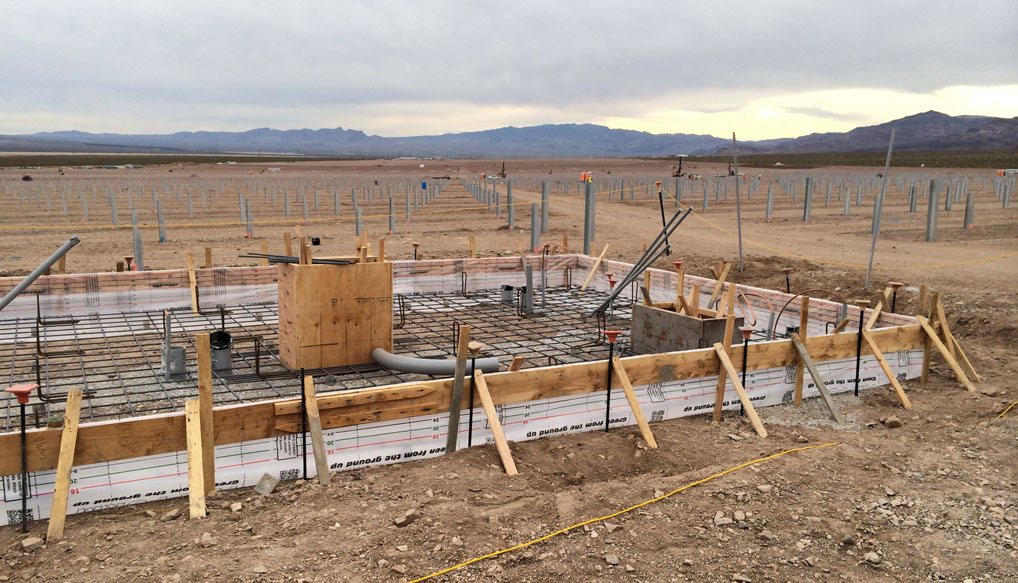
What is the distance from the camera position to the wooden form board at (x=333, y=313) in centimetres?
788

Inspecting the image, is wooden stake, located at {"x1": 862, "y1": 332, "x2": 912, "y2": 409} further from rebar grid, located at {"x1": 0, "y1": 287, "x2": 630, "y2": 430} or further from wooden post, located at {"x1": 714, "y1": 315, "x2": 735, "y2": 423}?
rebar grid, located at {"x1": 0, "y1": 287, "x2": 630, "y2": 430}

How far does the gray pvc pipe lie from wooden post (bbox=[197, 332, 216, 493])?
109 inches

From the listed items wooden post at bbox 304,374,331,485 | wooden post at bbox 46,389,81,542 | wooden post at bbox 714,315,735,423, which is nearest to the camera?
wooden post at bbox 46,389,81,542

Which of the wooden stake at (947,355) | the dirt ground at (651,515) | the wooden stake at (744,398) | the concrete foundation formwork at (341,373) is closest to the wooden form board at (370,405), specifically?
the concrete foundation formwork at (341,373)

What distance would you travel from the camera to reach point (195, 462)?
466 centimetres

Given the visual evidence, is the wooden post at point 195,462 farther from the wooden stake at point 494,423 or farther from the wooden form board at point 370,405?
the wooden stake at point 494,423

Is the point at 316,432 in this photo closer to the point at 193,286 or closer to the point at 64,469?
the point at 64,469

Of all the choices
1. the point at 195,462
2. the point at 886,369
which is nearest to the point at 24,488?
the point at 195,462

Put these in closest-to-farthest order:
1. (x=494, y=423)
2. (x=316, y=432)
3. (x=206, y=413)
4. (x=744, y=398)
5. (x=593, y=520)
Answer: (x=593, y=520), (x=206, y=413), (x=316, y=432), (x=494, y=423), (x=744, y=398)

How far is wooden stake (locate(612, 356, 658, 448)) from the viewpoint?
5.97 meters

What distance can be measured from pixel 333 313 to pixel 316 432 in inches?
121

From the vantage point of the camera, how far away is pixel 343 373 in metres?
8.02

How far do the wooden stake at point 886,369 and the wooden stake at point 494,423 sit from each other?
411cm

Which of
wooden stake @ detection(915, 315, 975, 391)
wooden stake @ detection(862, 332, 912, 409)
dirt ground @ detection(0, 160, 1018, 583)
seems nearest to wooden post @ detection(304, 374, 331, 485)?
dirt ground @ detection(0, 160, 1018, 583)
